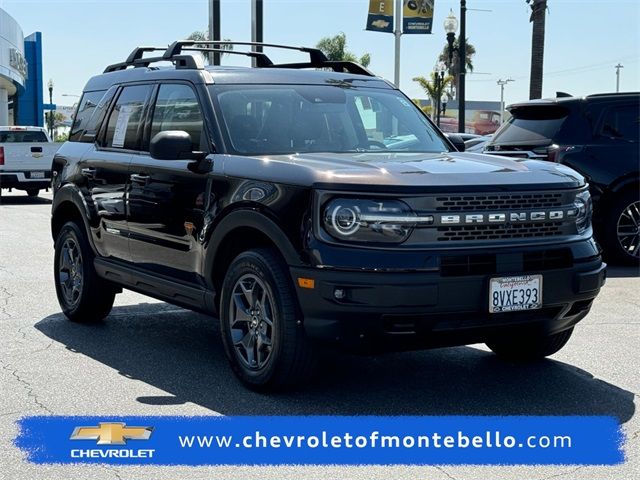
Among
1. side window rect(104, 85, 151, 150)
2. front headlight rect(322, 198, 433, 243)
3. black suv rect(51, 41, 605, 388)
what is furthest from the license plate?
side window rect(104, 85, 151, 150)

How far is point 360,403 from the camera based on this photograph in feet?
17.7

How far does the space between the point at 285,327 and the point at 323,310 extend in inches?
11.8

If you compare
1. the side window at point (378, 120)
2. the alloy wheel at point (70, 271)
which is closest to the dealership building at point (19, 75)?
the alloy wheel at point (70, 271)

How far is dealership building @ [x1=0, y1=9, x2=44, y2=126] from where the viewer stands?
5634cm

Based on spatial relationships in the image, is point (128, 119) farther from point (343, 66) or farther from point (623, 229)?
point (623, 229)

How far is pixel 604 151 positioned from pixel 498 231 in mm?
6363

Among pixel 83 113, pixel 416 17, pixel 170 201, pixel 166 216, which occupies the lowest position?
pixel 166 216

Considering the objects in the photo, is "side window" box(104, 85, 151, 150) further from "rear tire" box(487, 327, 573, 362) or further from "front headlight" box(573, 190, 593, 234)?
"front headlight" box(573, 190, 593, 234)

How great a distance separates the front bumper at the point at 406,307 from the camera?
16.0 feet

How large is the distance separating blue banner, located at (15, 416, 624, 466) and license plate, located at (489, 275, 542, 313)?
579 millimetres

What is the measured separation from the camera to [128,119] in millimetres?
7195

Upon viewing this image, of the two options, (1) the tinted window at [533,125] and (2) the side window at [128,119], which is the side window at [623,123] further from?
(2) the side window at [128,119]

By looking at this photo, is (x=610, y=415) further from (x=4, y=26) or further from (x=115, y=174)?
(x=4, y=26)

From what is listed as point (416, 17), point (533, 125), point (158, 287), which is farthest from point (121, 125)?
point (416, 17)
